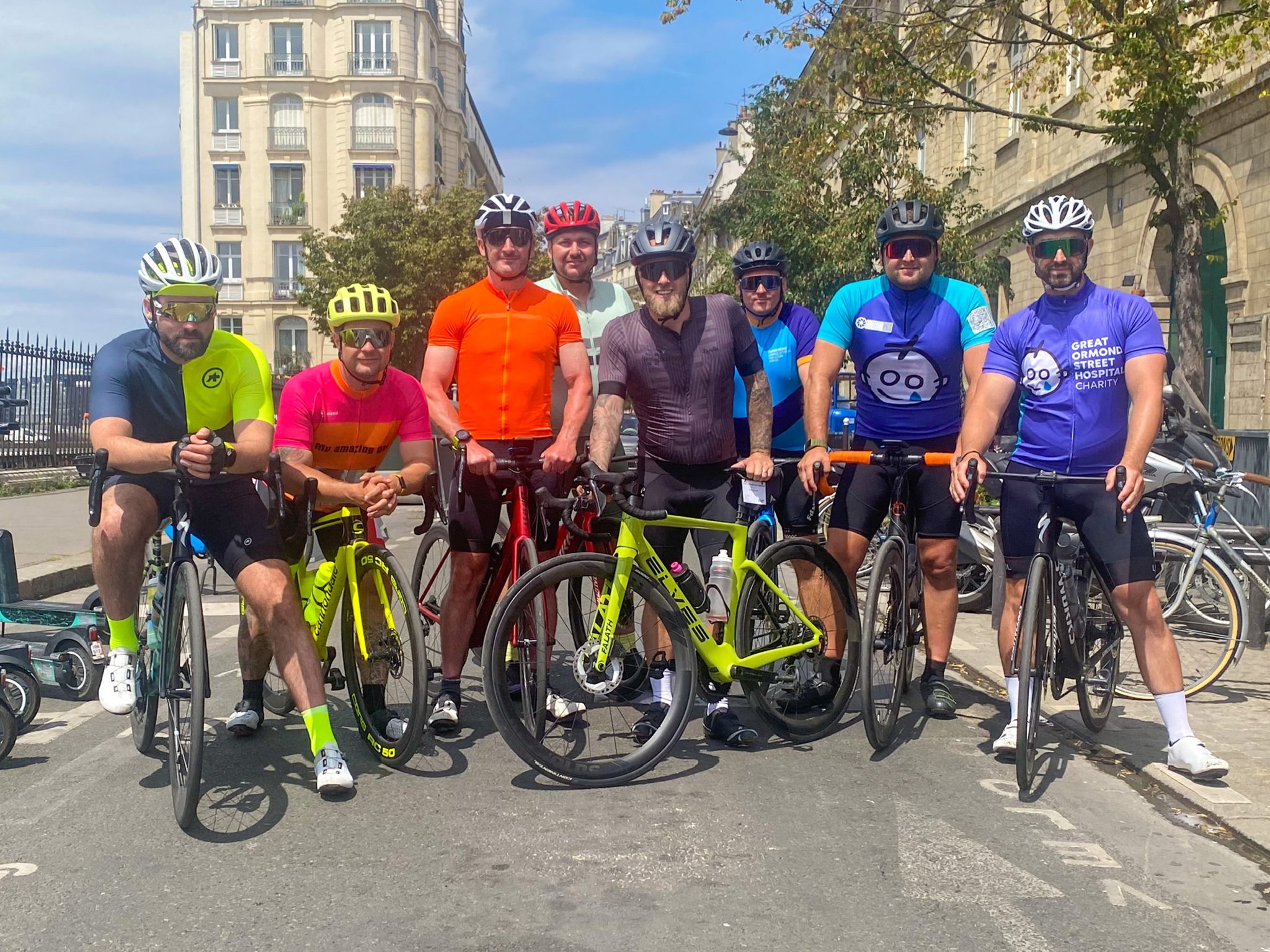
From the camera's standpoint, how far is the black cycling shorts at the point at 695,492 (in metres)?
5.27

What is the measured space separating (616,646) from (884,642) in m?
1.29

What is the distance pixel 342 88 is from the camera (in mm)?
57531

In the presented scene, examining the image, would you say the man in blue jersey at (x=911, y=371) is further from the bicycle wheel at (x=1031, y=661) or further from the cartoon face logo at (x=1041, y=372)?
the bicycle wheel at (x=1031, y=661)

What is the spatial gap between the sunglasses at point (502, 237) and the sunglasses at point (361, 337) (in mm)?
787

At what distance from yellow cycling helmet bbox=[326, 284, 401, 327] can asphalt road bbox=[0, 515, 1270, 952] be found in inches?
66.5

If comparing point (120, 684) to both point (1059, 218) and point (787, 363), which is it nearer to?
point (787, 363)

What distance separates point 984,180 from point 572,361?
24.1m

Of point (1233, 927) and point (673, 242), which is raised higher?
point (673, 242)

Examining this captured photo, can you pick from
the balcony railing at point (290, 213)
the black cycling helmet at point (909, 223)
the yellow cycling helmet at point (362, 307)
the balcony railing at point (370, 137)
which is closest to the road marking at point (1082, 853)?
the black cycling helmet at point (909, 223)

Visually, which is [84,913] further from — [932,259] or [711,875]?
[932,259]

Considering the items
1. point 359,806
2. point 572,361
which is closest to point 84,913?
point 359,806

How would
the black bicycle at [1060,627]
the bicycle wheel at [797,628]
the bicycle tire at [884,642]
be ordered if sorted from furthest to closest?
the bicycle wheel at [797,628]
the bicycle tire at [884,642]
the black bicycle at [1060,627]

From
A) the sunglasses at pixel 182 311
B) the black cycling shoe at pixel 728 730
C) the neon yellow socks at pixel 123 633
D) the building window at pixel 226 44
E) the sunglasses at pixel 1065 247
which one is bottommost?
the black cycling shoe at pixel 728 730

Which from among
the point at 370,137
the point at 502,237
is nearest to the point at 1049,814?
the point at 502,237
